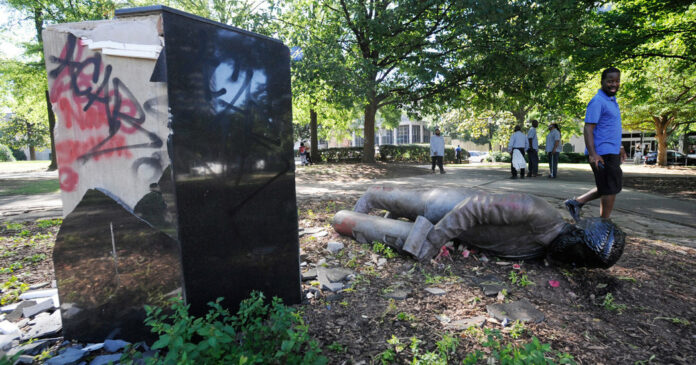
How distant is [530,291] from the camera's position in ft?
8.96

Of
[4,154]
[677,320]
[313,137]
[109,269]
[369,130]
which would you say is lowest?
[677,320]

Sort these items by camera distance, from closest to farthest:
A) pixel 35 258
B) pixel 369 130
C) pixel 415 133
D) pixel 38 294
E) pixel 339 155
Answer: pixel 38 294, pixel 35 258, pixel 369 130, pixel 339 155, pixel 415 133

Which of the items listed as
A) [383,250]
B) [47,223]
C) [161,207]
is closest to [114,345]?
[161,207]

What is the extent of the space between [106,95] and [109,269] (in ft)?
3.72

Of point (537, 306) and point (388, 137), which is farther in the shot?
point (388, 137)

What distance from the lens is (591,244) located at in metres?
2.78

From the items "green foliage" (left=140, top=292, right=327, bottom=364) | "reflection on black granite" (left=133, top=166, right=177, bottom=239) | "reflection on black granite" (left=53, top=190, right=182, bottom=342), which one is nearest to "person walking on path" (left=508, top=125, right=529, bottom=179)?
"green foliage" (left=140, top=292, right=327, bottom=364)

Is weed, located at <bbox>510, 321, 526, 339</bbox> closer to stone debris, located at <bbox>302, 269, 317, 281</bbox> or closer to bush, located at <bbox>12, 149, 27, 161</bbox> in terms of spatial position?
stone debris, located at <bbox>302, 269, 317, 281</bbox>

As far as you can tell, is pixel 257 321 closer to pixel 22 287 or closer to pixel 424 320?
pixel 424 320

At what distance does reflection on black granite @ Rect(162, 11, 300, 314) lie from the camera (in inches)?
79.9

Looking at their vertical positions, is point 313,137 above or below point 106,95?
above

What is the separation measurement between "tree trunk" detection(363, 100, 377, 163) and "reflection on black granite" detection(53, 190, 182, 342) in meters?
12.3

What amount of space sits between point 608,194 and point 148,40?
4630 millimetres

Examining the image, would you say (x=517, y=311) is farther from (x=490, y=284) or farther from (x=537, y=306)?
(x=490, y=284)
